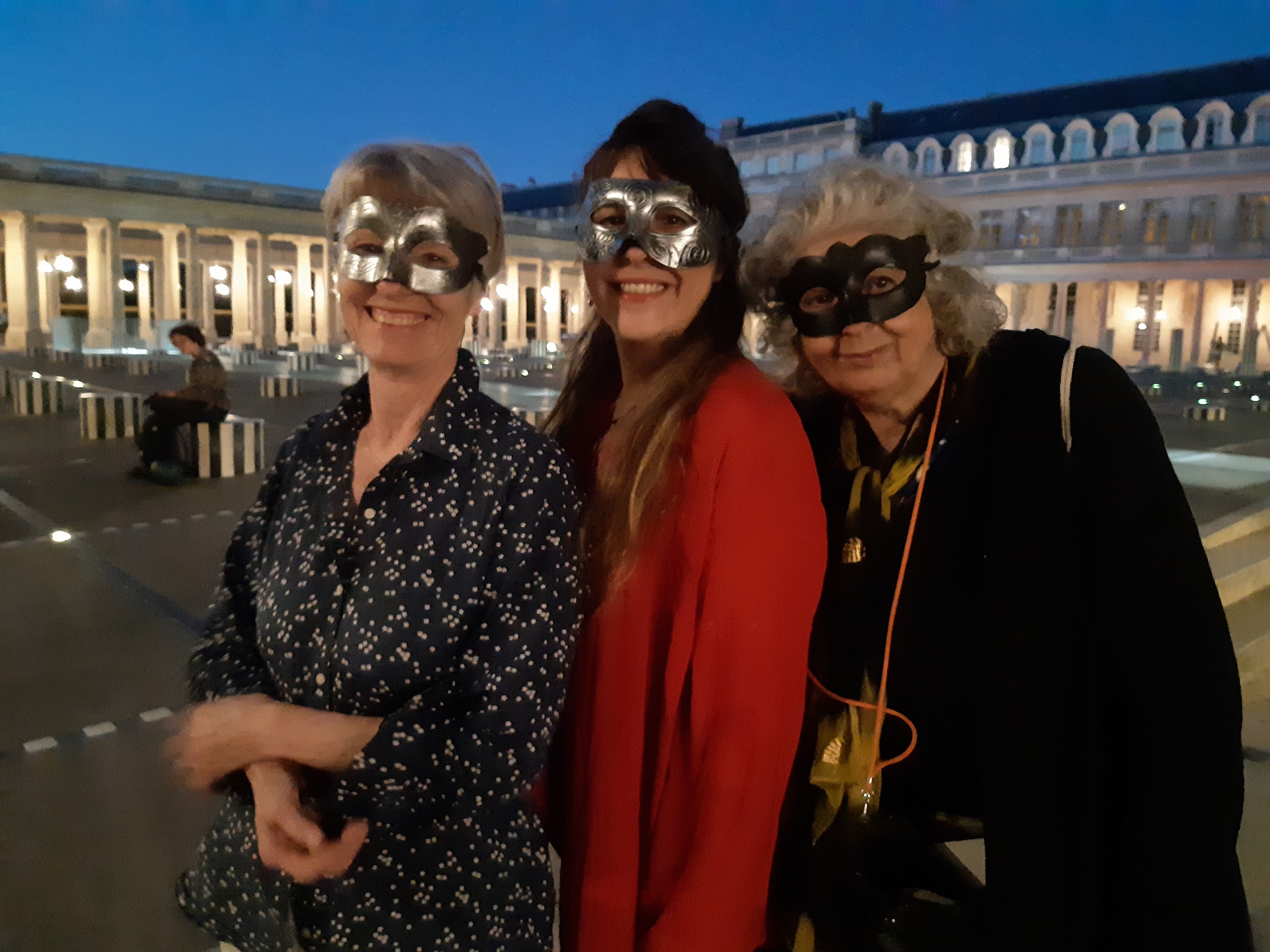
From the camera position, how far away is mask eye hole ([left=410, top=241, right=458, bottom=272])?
71.1 inches

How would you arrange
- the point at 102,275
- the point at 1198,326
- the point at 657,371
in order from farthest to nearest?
the point at 1198,326, the point at 102,275, the point at 657,371

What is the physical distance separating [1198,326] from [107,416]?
4935 centimetres

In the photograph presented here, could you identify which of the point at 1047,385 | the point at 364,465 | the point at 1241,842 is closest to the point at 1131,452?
the point at 1047,385

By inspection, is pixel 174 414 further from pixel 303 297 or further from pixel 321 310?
pixel 321 310

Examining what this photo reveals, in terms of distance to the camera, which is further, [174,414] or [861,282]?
[174,414]

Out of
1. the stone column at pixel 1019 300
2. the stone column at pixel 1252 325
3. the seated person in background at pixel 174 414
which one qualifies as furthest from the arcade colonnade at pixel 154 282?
the stone column at pixel 1252 325

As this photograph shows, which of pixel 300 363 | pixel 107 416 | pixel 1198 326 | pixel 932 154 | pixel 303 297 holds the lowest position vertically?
pixel 107 416

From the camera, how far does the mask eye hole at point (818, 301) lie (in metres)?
2.28

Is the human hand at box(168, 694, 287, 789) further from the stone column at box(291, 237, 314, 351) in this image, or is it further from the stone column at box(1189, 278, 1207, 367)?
the stone column at box(1189, 278, 1207, 367)

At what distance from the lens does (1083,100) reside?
5291cm

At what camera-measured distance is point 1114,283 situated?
48.5 metres

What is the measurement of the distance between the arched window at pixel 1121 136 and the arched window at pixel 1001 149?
519 cm

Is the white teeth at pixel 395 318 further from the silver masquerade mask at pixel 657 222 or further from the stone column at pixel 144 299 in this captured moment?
the stone column at pixel 144 299

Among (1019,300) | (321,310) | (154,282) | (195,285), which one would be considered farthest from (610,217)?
(154,282)
